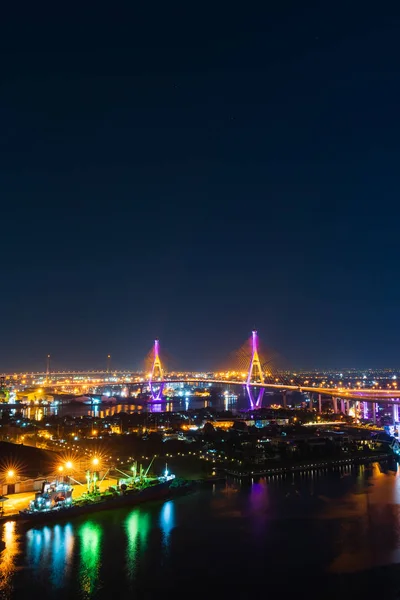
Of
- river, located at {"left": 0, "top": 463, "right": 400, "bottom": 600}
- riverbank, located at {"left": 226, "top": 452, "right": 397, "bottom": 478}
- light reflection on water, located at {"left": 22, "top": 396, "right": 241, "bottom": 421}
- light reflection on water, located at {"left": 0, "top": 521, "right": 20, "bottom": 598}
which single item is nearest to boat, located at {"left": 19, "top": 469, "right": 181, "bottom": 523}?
river, located at {"left": 0, "top": 463, "right": 400, "bottom": 600}

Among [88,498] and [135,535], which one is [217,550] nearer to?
[135,535]

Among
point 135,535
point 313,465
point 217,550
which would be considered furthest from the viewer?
point 313,465

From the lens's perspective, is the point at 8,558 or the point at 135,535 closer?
the point at 8,558

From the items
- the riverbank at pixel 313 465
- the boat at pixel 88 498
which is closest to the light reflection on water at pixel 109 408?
the riverbank at pixel 313 465

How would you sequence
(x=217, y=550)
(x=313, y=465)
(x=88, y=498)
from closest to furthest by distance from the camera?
1. (x=217, y=550)
2. (x=88, y=498)
3. (x=313, y=465)

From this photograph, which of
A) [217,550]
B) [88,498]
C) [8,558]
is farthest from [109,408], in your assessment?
[217,550]

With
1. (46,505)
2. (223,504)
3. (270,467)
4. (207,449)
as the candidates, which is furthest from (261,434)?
(46,505)

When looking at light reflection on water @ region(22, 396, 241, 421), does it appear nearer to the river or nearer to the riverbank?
the riverbank

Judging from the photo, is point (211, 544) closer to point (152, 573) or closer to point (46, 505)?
point (152, 573)
